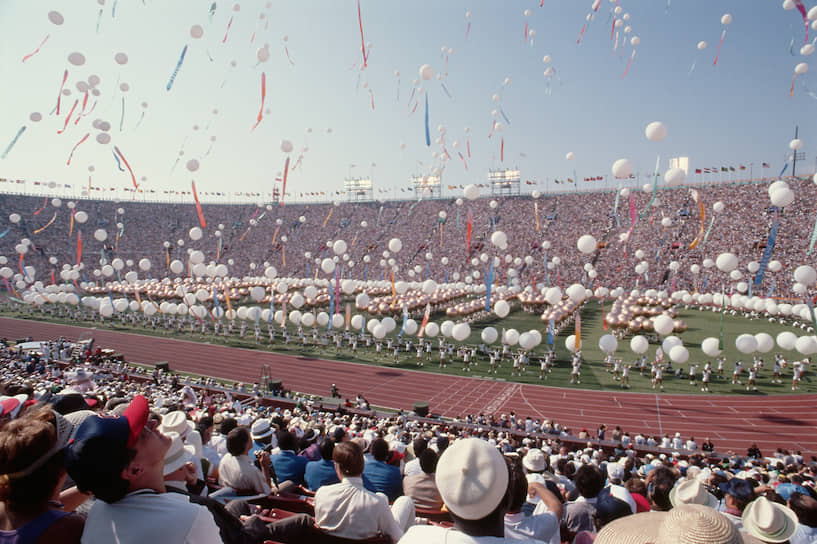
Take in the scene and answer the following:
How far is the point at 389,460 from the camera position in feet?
15.4

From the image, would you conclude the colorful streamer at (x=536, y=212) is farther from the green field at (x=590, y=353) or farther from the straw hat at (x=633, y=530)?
the straw hat at (x=633, y=530)

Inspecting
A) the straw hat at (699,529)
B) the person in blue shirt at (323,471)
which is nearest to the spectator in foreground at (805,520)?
the straw hat at (699,529)

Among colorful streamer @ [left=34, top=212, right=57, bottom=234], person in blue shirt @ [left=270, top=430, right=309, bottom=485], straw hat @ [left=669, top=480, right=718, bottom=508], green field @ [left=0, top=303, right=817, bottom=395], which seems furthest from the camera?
colorful streamer @ [left=34, top=212, right=57, bottom=234]

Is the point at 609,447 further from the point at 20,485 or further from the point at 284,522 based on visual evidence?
the point at 20,485

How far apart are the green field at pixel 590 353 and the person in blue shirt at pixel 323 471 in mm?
18077

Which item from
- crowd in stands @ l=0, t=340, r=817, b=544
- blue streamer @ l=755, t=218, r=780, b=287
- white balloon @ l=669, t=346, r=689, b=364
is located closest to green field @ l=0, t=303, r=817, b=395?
white balloon @ l=669, t=346, r=689, b=364

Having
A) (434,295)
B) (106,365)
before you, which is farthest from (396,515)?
(434,295)

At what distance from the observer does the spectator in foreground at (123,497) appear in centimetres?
177

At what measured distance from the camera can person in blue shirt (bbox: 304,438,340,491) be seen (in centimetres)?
445

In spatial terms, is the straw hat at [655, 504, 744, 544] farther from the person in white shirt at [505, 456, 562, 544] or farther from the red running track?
the red running track

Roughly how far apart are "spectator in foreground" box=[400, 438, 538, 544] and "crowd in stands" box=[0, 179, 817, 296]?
38.3 metres

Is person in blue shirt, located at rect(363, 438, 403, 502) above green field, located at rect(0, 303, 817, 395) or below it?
above

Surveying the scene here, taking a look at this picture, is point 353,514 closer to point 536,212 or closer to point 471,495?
point 471,495

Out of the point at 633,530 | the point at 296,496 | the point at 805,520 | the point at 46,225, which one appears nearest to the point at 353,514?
the point at 296,496
